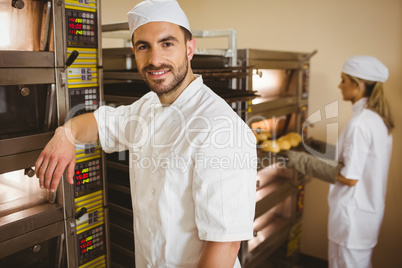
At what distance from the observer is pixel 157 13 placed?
1292 mm

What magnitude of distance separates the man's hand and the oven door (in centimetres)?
13

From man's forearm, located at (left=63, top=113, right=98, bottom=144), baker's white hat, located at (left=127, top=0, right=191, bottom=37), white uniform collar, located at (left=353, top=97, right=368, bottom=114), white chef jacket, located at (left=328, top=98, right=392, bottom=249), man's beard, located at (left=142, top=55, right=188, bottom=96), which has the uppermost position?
baker's white hat, located at (left=127, top=0, right=191, bottom=37)

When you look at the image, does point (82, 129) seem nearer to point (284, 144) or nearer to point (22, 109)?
point (22, 109)

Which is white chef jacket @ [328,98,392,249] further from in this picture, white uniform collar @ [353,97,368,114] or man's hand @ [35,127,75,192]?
man's hand @ [35,127,75,192]

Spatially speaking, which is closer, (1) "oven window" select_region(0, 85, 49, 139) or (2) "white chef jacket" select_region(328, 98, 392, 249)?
(1) "oven window" select_region(0, 85, 49, 139)

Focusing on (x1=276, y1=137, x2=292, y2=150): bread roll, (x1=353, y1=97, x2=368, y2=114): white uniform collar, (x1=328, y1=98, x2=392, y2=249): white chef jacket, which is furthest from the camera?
(x1=276, y1=137, x2=292, y2=150): bread roll

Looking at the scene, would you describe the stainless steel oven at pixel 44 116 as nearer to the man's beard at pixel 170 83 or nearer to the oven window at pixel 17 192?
the oven window at pixel 17 192

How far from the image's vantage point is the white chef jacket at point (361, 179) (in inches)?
86.0

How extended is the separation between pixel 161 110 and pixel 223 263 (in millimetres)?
628

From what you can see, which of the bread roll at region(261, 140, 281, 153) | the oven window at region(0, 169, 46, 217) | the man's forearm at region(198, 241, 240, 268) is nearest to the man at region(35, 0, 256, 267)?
the man's forearm at region(198, 241, 240, 268)

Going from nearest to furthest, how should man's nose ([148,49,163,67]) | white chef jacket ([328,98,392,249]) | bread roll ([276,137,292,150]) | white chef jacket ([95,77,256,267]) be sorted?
1. white chef jacket ([95,77,256,267])
2. man's nose ([148,49,163,67])
3. white chef jacket ([328,98,392,249])
4. bread roll ([276,137,292,150])

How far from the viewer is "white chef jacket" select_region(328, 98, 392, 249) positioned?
86.0 inches

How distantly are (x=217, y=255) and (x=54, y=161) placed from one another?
0.69m

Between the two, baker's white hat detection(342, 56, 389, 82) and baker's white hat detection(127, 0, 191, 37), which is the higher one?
baker's white hat detection(127, 0, 191, 37)
